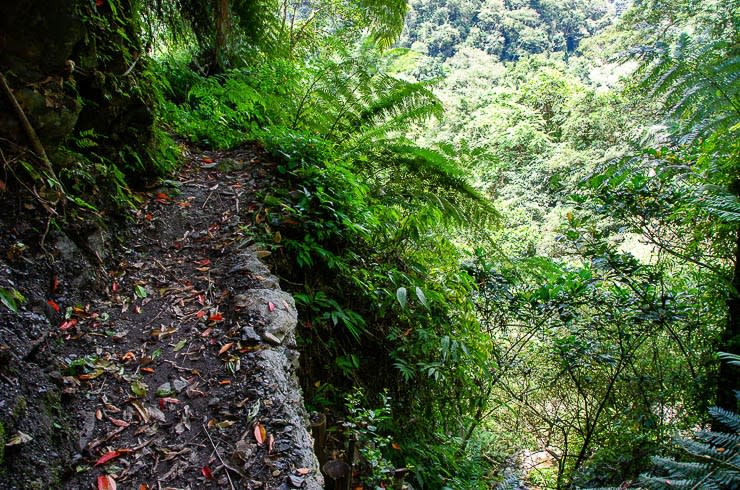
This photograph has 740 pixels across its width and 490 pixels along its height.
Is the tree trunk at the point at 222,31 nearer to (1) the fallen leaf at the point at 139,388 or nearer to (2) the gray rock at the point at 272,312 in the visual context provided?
(2) the gray rock at the point at 272,312

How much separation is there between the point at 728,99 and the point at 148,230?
10.9 feet

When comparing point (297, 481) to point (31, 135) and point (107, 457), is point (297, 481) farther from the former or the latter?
point (31, 135)

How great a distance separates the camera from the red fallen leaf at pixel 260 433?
4.87ft

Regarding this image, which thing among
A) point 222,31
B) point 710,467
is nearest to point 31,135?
point 710,467

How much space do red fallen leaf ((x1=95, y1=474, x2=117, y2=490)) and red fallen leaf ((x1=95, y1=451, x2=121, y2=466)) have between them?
5 centimetres

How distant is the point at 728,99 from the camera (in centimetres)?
224

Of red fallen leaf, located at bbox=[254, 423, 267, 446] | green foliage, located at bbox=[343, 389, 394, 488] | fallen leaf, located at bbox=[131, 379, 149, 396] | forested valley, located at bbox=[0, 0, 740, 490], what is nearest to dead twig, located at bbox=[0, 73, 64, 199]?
forested valley, located at bbox=[0, 0, 740, 490]

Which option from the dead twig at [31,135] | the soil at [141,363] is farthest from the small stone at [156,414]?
the dead twig at [31,135]

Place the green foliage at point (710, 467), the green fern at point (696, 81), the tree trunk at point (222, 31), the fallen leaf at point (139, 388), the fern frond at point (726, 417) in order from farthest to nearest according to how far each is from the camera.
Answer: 1. the tree trunk at point (222, 31)
2. the green fern at point (696, 81)
3. the fallen leaf at point (139, 388)
4. the fern frond at point (726, 417)
5. the green foliage at point (710, 467)

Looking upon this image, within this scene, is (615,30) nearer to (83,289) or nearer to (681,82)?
(681,82)

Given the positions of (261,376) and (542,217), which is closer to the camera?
(261,376)

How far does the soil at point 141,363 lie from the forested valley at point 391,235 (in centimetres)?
2

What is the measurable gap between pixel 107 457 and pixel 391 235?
84.3 inches

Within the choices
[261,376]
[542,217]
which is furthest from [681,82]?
[542,217]
